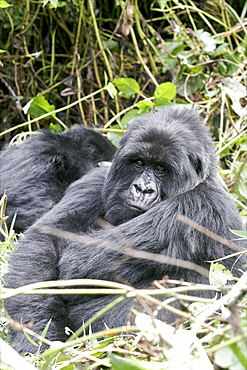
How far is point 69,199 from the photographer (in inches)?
150

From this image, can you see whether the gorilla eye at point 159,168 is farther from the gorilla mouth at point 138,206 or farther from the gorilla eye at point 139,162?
the gorilla mouth at point 138,206

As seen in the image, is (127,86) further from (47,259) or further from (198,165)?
(47,259)

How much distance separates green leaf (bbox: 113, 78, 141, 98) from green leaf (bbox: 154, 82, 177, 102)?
29 centimetres

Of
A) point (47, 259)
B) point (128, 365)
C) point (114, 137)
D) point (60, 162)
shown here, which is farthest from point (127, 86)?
point (128, 365)

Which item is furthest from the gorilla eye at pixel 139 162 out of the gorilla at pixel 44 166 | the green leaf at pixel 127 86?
the green leaf at pixel 127 86

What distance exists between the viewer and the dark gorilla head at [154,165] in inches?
135

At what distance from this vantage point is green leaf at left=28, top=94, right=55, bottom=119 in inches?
222

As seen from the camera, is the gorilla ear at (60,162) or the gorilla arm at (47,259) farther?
the gorilla ear at (60,162)

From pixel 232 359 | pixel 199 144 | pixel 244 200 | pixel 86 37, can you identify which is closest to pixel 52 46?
pixel 86 37

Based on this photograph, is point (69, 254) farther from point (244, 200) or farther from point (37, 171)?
point (244, 200)

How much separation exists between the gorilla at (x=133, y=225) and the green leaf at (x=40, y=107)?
197 cm

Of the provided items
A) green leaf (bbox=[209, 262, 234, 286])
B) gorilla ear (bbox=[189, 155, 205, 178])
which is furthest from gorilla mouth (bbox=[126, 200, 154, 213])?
green leaf (bbox=[209, 262, 234, 286])

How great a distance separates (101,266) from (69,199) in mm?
744

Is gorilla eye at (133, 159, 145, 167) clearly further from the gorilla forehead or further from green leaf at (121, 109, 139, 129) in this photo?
green leaf at (121, 109, 139, 129)
